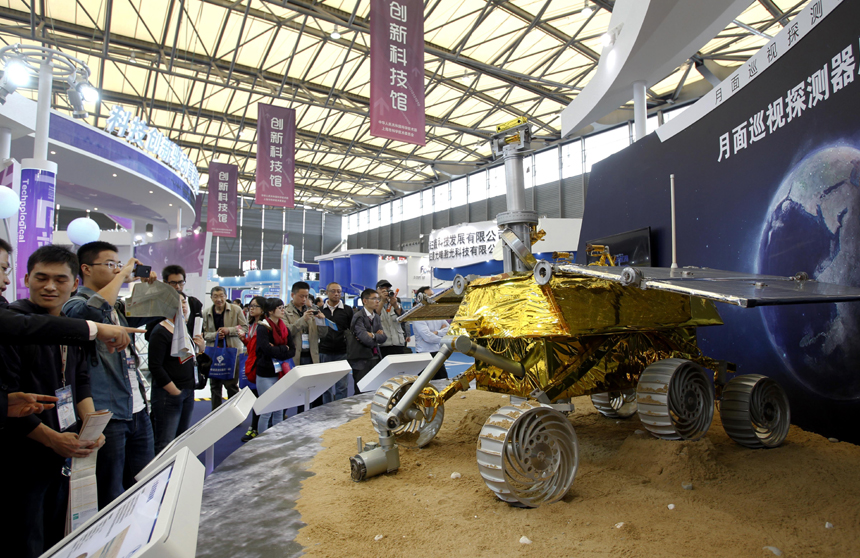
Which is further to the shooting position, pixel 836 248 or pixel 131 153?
pixel 131 153

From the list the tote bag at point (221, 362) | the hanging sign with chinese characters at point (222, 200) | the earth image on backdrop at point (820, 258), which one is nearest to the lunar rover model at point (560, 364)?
the earth image on backdrop at point (820, 258)

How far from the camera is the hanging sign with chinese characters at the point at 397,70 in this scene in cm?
600

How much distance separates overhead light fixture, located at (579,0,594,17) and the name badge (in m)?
12.7

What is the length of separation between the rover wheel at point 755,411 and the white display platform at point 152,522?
8.91 ft

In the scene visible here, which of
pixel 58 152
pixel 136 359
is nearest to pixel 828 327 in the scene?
pixel 136 359

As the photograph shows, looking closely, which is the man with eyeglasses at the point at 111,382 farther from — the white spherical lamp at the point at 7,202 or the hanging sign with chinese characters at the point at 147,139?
the hanging sign with chinese characters at the point at 147,139

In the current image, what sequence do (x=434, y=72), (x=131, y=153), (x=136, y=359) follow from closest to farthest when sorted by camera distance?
(x=136, y=359)
(x=131, y=153)
(x=434, y=72)

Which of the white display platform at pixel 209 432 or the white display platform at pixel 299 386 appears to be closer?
the white display platform at pixel 209 432

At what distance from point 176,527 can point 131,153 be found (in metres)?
11.7

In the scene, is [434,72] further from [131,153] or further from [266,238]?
[266,238]

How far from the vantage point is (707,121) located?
15.0 ft

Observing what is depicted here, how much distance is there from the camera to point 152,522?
98cm

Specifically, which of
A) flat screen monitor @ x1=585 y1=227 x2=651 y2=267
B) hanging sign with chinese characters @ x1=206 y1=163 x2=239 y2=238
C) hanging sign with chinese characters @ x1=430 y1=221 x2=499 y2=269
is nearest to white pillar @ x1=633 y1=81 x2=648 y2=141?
flat screen monitor @ x1=585 y1=227 x2=651 y2=267

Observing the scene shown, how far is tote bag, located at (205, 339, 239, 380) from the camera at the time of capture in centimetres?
511
